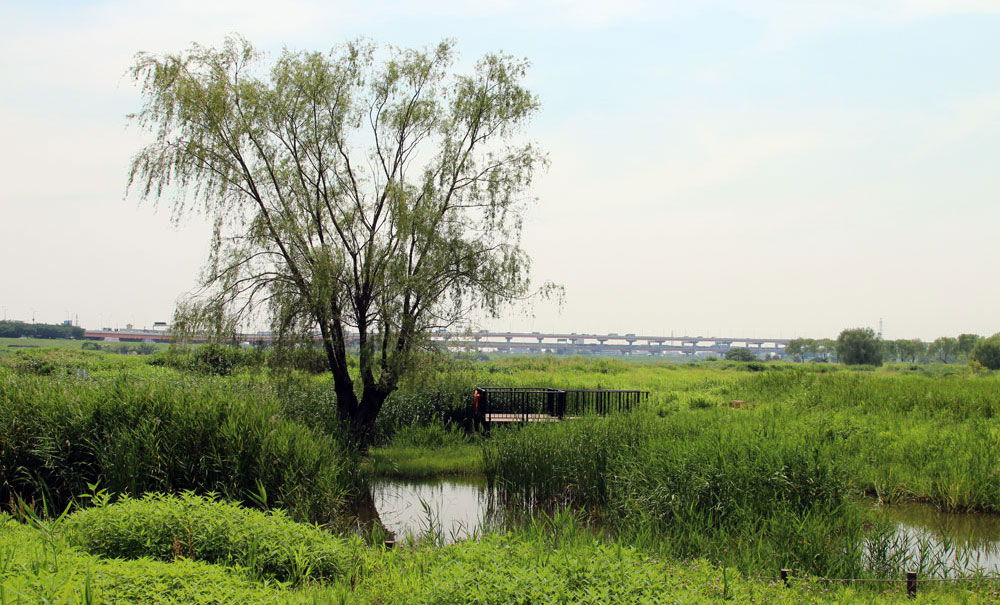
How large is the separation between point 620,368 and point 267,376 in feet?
90.6

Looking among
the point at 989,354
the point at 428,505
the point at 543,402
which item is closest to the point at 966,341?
the point at 989,354

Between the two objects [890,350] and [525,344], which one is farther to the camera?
[890,350]

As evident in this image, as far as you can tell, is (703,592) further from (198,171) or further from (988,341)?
(988,341)

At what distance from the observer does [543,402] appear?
1958 centimetres

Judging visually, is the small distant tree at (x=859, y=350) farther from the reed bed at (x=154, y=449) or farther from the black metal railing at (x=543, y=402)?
the reed bed at (x=154, y=449)

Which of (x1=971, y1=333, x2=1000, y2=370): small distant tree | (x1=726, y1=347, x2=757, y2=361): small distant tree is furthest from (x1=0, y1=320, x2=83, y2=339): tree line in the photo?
(x1=971, y1=333, x2=1000, y2=370): small distant tree

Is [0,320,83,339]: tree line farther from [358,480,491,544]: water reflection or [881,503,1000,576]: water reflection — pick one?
[881,503,1000,576]: water reflection

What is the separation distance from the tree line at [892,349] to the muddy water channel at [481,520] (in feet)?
183

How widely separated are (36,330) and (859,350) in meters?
97.8

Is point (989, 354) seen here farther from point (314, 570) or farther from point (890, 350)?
point (314, 570)

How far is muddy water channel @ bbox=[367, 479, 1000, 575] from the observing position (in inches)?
303

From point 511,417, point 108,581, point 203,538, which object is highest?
point 108,581

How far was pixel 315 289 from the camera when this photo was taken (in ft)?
47.1

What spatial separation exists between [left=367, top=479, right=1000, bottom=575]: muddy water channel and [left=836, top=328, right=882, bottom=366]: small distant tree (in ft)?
224
